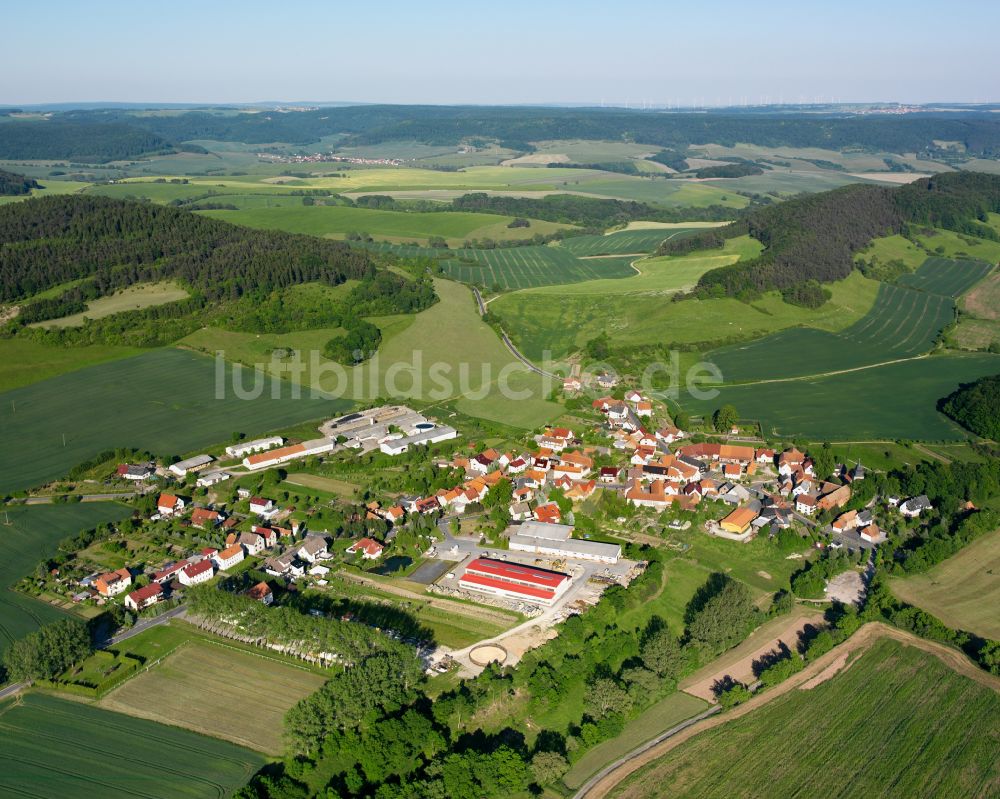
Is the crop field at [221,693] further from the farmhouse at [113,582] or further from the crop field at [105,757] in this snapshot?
the farmhouse at [113,582]

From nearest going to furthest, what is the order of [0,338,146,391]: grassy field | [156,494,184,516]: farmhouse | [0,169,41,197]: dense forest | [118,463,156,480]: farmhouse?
[156,494,184,516]: farmhouse
[118,463,156,480]: farmhouse
[0,338,146,391]: grassy field
[0,169,41,197]: dense forest

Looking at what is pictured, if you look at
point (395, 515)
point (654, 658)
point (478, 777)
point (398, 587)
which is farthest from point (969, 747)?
point (395, 515)

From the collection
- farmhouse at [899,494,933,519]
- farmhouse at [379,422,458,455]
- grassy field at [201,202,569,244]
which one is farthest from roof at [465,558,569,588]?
grassy field at [201,202,569,244]

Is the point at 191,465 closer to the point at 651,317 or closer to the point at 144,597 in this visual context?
the point at 144,597

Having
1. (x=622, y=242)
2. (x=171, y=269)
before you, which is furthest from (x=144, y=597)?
(x=622, y=242)

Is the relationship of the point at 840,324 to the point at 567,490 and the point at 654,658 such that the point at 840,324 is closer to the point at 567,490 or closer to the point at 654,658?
the point at 567,490

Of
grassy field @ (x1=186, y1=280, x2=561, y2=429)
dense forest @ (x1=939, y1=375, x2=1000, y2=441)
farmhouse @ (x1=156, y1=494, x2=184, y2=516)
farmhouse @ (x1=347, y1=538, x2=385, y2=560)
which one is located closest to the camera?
farmhouse @ (x1=347, y1=538, x2=385, y2=560)

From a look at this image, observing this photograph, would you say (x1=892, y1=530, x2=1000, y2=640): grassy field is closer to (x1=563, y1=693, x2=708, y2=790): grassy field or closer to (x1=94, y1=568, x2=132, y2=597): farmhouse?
(x1=563, y1=693, x2=708, y2=790): grassy field
